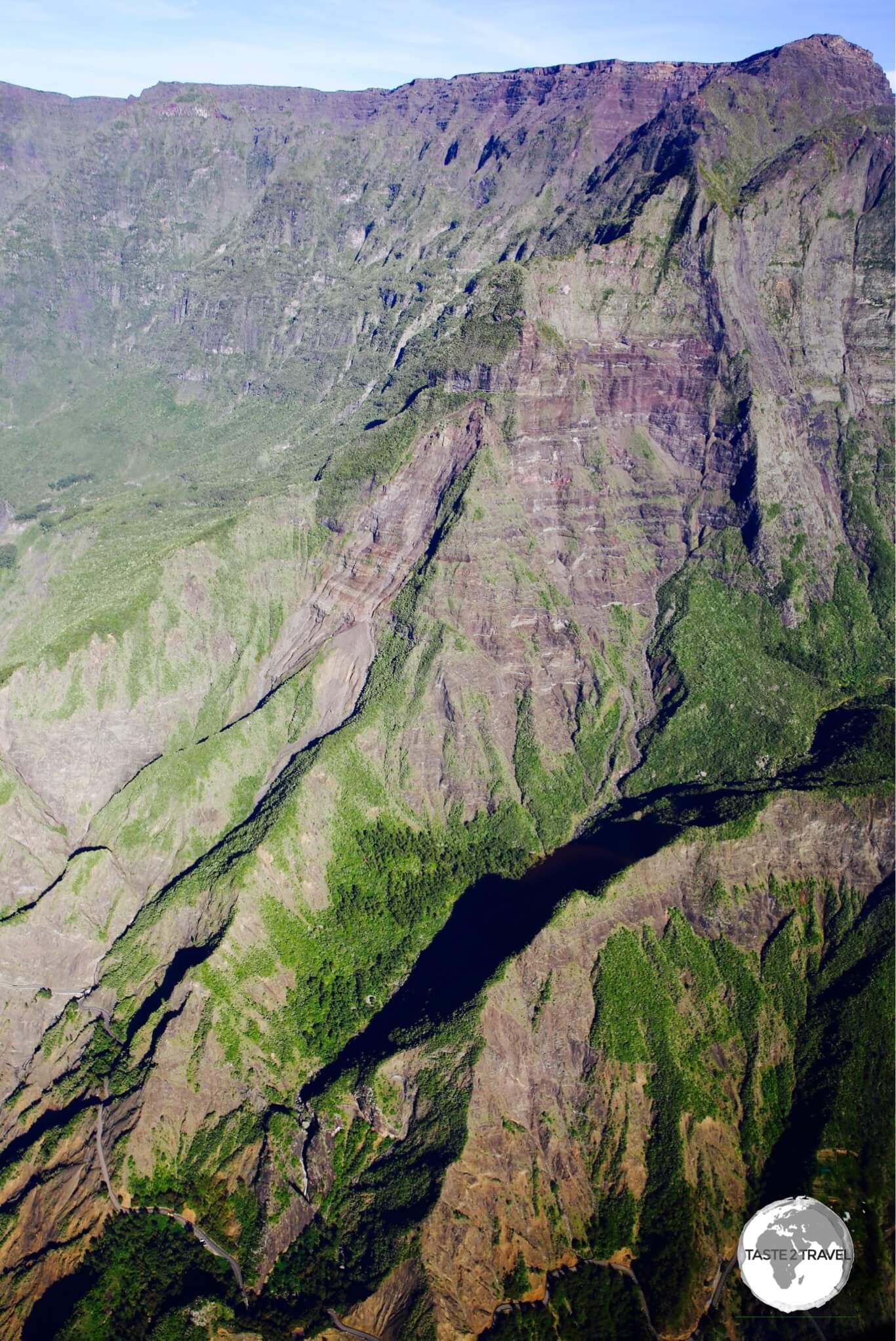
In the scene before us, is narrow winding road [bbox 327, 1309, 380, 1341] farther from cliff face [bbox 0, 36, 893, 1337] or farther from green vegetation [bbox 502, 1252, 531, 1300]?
green vegetation [bbox 502, 1252, 531, 1300]

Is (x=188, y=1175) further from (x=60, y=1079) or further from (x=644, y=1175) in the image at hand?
(x=644, y=1175)

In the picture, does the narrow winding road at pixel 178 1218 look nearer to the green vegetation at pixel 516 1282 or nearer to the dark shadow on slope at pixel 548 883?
the dark shadow on slope at pixel 548 883

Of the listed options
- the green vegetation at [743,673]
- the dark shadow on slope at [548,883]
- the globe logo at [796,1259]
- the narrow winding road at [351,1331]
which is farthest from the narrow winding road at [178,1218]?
the green vegetation at [743,673]

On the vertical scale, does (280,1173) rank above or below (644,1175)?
above

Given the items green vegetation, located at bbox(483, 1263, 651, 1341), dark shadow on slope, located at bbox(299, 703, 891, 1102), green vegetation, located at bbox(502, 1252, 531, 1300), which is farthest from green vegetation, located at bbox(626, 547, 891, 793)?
green vegetation, located at bbox(502, 1252, 531, 1300)

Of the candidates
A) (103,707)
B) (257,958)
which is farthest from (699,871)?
(103,707)

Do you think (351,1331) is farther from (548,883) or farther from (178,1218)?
(548,883)

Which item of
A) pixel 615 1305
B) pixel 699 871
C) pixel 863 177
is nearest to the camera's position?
pixel 615 1305
